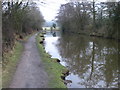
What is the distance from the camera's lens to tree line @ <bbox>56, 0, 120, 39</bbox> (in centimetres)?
3391

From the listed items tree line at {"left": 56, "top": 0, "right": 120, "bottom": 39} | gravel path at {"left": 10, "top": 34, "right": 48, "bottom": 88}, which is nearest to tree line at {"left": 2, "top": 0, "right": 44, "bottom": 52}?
gravel path at {"left": 10, "top": 34, "right": 48, "bottom": 88}

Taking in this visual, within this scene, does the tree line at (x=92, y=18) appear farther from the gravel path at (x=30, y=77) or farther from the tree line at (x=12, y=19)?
the gravel path at (x=30, y=77)

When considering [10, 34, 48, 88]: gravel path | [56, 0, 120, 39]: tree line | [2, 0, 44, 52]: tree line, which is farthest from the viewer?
[56, 0, 120, 39]: tree line

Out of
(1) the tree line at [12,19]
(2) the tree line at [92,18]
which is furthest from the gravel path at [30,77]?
(2) the tree line at [92,18]

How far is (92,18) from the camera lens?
172ft

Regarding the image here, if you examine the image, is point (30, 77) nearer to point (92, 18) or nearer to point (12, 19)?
point (12, 19)

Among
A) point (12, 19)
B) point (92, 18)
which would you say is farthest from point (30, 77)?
point (92, 18)

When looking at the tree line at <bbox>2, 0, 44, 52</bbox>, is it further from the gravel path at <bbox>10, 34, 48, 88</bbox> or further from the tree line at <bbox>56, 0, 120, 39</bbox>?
the tree line at <bbox>56, 0, 120, 39</bbox>

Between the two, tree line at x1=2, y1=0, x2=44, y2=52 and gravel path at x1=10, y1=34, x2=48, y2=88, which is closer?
gravel path at x1=10, y1=34, x2=48, y2=88

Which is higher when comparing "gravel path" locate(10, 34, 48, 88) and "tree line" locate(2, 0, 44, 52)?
"tree line" locate(2, 0, 44, 52)

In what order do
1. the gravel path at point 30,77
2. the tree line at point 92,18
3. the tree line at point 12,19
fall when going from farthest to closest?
the tree line at point 92,18 → the tree line at point 12,19 → the gravel path at point 30,77

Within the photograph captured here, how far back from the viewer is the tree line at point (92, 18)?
111 feet

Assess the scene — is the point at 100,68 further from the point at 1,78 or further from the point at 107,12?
the point at 107,12

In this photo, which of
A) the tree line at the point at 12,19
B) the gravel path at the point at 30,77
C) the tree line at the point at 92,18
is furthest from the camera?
the tree line at the point at 92,18
